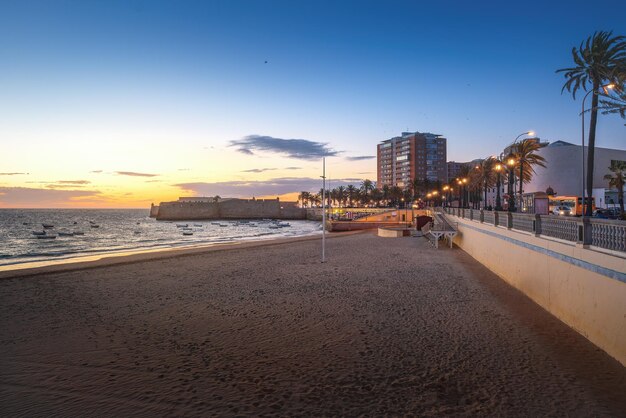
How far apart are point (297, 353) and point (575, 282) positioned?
645 centimetres

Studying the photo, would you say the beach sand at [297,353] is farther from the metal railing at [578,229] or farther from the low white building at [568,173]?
the low white building at [568,173]

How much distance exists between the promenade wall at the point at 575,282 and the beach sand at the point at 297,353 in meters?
0.37

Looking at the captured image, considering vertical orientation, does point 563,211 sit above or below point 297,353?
above

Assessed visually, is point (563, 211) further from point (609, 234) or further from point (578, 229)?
point (609, 234)

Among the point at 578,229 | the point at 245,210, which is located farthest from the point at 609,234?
the point at 245,210

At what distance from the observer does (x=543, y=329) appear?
930 centimetres

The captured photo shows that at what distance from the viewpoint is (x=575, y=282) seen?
28.9 feet

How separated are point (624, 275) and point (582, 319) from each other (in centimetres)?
232

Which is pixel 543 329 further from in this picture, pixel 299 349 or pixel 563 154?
pixel 563 154

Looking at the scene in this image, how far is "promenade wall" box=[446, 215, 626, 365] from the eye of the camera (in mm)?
7098

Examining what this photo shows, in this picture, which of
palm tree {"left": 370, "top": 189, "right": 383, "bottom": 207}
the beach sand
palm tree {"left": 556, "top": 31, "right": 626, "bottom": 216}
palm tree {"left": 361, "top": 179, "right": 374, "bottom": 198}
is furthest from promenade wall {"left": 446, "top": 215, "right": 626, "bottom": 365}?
palm tree {"left": 361, "top": 179, "right": 374, "bottom": 198}

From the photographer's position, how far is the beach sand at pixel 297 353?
5.98 m

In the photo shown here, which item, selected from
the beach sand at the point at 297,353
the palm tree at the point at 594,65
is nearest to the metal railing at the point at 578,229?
the beach sand at the point at 297,353

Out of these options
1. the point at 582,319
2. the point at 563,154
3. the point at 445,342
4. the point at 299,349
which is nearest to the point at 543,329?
the point at 582,319
